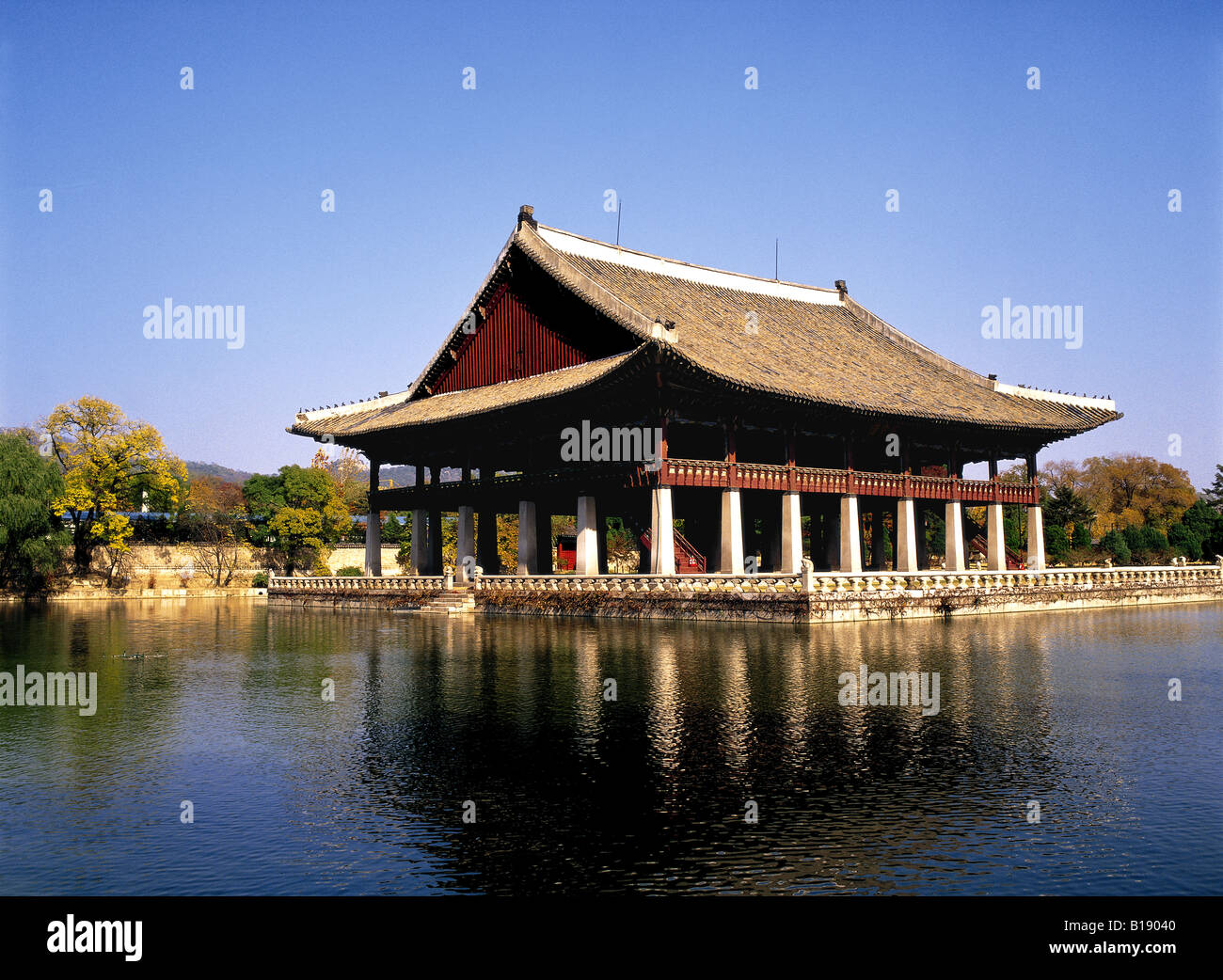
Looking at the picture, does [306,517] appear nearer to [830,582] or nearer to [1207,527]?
[830,582]

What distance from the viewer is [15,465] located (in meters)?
68.8

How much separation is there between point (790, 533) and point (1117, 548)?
1637 inches

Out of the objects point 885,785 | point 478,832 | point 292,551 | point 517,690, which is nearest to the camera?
point 478,832

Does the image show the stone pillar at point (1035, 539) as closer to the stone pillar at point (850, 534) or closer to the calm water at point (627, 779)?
the stone pillar at point (850, 534)

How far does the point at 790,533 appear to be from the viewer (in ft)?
160

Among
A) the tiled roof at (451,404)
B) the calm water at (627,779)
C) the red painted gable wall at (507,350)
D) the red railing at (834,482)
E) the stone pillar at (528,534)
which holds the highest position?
the red painted gable wall at (507,350)

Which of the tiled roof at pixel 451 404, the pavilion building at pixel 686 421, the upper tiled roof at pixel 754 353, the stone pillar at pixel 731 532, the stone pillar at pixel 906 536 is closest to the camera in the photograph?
the pavilion building at pixel 686 421

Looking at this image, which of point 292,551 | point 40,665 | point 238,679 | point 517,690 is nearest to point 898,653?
point 517,690

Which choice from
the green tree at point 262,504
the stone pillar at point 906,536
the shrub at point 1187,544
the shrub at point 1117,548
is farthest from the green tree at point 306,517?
the shrub at point 1187,544

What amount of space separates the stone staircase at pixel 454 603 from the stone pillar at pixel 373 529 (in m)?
16.4

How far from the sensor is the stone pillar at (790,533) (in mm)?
48188

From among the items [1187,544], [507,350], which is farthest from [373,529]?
[1187,544]
